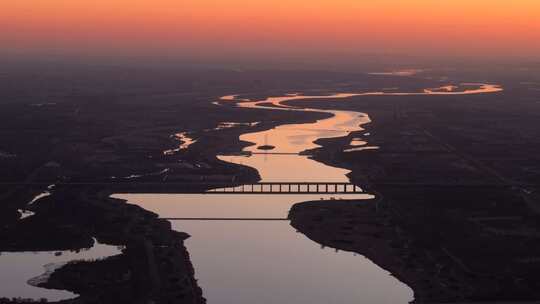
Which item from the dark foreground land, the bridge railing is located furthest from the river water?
the dark foreground land

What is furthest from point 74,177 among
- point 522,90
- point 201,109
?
point 522,90

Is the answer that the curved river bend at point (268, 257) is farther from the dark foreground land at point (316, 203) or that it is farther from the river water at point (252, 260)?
the dark foreground land at point (316, 203)

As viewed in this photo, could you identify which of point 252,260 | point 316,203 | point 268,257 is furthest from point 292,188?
point 252,260

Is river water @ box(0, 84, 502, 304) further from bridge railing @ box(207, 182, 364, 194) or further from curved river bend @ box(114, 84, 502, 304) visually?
bridge railing @ box(207, 182, 364, 194)

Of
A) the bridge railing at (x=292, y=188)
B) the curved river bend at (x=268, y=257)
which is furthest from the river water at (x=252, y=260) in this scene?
the bridge railing at (x=292, y=188)

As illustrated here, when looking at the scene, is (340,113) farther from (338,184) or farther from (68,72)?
(68,72)

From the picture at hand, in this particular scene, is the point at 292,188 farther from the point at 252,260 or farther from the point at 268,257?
the point at 252,260

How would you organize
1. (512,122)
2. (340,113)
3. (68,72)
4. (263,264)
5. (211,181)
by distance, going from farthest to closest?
1. (68,72)
2. (340,113)
3. (512,122)
4. (211,181)
5. (263,264)
